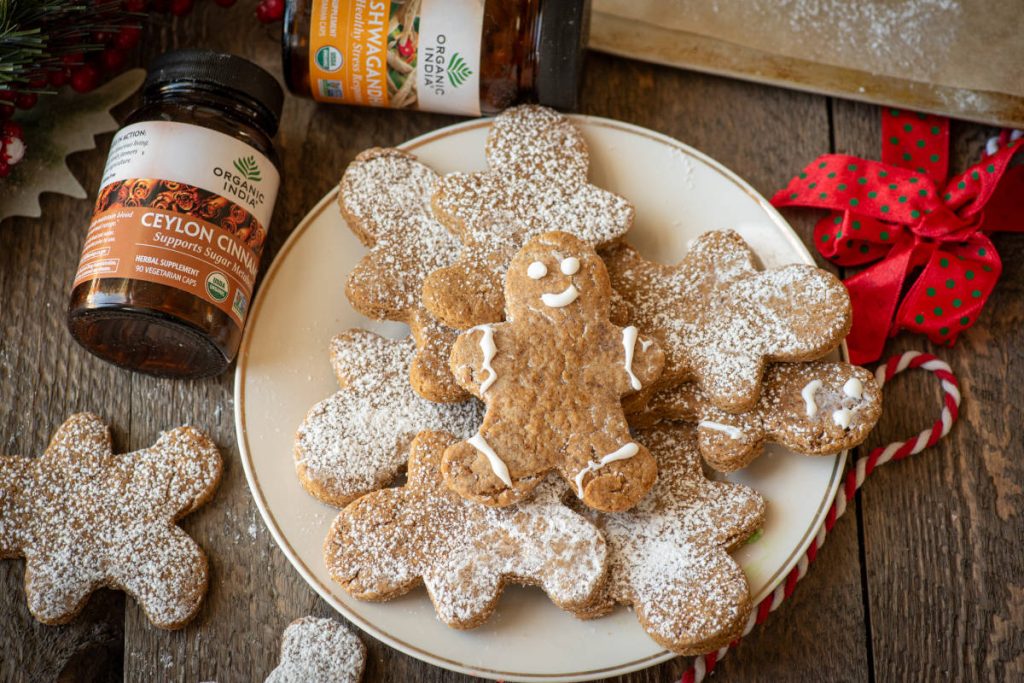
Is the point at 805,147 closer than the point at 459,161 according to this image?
No

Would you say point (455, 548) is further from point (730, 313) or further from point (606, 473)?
point (730, 313)

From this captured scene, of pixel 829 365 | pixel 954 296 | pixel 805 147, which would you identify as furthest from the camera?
pixel 805 147

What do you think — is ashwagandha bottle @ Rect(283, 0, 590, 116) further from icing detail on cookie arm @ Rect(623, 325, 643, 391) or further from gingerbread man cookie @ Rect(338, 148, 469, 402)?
icing detail on cookie arm @ Rect(623, 325, 643, 391)

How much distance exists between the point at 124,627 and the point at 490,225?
0.86 m

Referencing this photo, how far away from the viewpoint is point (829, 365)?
128cm

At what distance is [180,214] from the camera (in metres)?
1.23

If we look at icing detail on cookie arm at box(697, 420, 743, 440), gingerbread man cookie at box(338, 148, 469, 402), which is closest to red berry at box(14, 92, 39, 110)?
gingerbread man cookie at box(338, 148, 469, 402)

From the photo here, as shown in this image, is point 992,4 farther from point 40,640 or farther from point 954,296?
point 40,640

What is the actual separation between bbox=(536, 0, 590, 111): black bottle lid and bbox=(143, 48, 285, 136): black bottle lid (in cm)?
43

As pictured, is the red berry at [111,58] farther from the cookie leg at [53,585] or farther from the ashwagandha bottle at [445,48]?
the cookie leg at [53,585]

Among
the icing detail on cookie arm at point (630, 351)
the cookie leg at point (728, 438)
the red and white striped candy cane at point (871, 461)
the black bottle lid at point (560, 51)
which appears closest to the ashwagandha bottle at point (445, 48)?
the black bottle lid at point (560, 51)

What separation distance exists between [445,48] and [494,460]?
0.66m

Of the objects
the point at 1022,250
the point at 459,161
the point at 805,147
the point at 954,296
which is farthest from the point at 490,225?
the point at 1022,250

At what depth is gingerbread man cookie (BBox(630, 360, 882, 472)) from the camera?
1.24 metres
